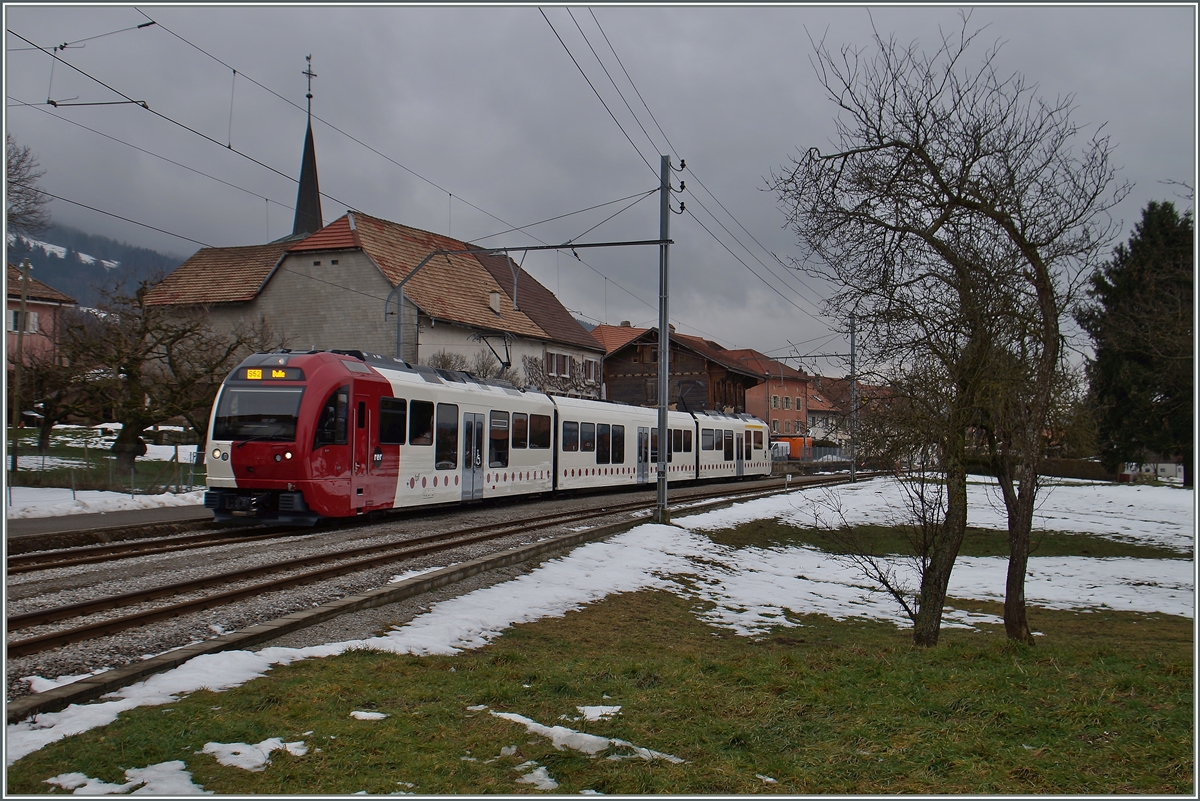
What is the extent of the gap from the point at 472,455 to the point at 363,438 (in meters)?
4.58

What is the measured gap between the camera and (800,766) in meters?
4.64

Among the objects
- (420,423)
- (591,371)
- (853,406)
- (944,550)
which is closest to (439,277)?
(591,371)

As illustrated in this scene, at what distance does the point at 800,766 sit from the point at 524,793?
1.46m

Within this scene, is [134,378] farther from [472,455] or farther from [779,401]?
[779,401]

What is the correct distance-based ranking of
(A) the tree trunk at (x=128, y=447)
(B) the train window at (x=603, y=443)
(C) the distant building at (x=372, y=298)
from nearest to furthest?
1. (A) the tree trunk at (x=128, y=447)
2. (B) the train window at (x=603, y=443)
3. (C) the distant building at (x=372, y=298)

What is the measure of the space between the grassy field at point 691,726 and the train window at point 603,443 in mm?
20111

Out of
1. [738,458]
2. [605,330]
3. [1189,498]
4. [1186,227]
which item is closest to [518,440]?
[738,458]

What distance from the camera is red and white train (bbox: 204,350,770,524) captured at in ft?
49.5

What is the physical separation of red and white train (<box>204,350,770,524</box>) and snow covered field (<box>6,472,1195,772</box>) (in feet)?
14.2

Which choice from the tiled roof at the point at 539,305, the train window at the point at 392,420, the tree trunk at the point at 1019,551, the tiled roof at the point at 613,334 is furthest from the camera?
the tiled roof at the point at 613,334

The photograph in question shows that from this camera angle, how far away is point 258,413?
15336mm

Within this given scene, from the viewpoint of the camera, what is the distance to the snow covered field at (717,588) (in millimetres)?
5879

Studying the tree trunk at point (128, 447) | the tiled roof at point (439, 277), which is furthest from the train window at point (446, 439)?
the tiled roof at point (439, 277)

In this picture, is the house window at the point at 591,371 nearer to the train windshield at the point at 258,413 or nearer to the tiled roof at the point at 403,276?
the tiled roof at the point at 403,276
